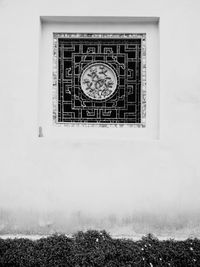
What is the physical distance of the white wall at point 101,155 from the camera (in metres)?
4.62

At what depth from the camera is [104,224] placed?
4660mm

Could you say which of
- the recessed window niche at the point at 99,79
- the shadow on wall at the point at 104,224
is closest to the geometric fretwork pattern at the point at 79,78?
the recessed window niche at the point at 99,79

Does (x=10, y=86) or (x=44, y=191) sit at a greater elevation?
(x=10, y=86)

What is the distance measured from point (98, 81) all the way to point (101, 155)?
39.4 inches

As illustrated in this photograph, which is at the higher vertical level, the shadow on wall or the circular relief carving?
the circular relief carving

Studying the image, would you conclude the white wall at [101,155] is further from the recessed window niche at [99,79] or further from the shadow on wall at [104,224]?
the recessed window niche at [99,79]

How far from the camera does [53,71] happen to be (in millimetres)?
4859

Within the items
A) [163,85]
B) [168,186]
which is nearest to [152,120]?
[163,85]

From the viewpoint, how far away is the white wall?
4621 millimetres

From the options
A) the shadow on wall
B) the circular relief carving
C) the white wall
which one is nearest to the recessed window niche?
the circular relief carving

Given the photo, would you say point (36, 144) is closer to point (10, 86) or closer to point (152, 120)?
point (10, 86)

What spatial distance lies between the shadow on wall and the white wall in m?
0.01

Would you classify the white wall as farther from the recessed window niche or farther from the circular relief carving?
the circular relief carving

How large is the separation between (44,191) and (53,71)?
157 cm
